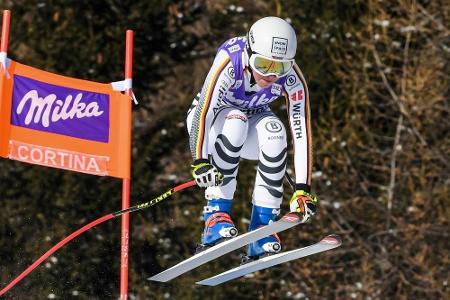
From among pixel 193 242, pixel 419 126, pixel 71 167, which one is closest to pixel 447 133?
pixel 419 126

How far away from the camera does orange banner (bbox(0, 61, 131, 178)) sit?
36.4 ft

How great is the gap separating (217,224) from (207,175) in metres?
0.60

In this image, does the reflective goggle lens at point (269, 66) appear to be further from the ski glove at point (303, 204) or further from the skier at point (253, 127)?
the ski glove at point (303, 204)

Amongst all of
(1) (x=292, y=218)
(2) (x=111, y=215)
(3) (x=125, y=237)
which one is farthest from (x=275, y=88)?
(3) (x=125, y=237)

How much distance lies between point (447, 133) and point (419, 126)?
2.45 ft

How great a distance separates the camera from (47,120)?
11.2 meters

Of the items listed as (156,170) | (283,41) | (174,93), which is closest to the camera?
(283,41)

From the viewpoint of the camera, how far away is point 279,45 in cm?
980

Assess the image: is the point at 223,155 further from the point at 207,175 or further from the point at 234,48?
the point at 234,48

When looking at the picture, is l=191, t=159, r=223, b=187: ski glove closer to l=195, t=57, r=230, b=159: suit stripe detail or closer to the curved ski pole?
l=195, t=57, r=230, b=159: suit stripe detail

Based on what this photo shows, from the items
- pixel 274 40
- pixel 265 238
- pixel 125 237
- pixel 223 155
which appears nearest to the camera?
pixel 274 40

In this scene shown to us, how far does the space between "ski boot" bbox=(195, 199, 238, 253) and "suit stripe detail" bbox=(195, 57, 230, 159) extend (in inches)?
21.7

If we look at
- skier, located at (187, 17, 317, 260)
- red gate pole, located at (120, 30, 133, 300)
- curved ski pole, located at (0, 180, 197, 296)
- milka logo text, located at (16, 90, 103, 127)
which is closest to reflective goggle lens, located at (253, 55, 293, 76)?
skier, located at (187, 17, 317, 260)

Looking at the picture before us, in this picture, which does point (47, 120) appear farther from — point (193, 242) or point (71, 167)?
point (193, 242)
